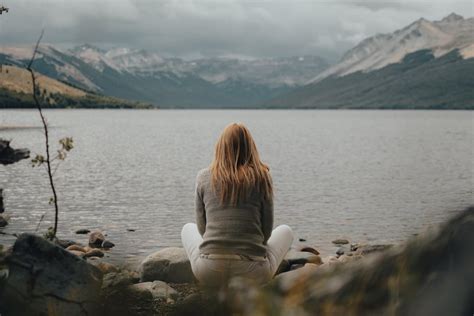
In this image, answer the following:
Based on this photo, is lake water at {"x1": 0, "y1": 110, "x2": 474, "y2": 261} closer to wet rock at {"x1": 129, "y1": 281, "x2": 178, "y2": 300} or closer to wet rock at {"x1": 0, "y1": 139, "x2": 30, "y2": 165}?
wet rock at {"x1": 129, "y1": 281, "x2": 178, "y2": 300}

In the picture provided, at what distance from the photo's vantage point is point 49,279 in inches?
215

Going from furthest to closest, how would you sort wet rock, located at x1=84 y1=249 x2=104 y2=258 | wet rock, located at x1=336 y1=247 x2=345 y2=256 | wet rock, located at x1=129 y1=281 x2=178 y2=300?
wet rock, located at x1=336 y1=247 x2=345 y2=256
wet rock, located at x1=84 y1=249 x2=104 y2=258
wet rock, located at x1=129 y1=281 x2=178 y2=300

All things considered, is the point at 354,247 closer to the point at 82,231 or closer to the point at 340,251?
the point at 340,251

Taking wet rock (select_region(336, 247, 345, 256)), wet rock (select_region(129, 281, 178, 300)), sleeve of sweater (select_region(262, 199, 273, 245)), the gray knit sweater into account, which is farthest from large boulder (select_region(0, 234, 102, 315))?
wet rock (select_region(336, 247, 345, 256))

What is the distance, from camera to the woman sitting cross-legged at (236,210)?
29.0 feet

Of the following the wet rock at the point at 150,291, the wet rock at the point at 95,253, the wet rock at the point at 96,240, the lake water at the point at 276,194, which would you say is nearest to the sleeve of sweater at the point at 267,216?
the wet rock at the point at 150,291

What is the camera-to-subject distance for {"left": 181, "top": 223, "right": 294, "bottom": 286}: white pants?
894 cm

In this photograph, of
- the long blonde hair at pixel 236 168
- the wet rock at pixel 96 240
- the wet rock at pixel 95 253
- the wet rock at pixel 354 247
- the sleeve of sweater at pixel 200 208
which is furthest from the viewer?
the wet rock at pixel 96 240

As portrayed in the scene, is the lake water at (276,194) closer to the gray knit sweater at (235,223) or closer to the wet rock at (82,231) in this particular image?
the wet rock at (82,231)

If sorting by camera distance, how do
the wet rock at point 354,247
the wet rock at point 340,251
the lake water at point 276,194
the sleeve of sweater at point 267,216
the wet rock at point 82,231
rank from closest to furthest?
the sleeve of sweater at point 267,216, the wet rock at point 340,251, the wet rock at point 354,247, the wet rock at point 82,231, the lake water at point 276,194

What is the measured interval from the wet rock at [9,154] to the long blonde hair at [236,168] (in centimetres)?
6307

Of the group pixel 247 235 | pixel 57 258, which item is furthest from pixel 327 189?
pixel 57 258

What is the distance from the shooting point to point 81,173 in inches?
2418

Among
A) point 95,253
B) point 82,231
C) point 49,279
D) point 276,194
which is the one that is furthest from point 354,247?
point 276,194
